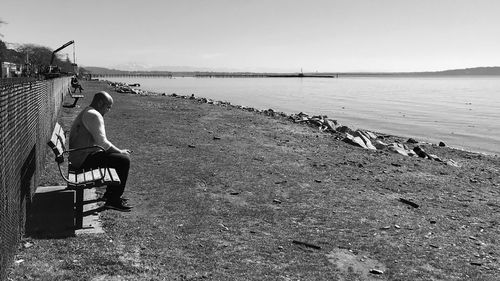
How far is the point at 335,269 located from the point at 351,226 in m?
1.59

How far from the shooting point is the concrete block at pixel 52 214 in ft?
17.6

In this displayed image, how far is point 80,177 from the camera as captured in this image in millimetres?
5754

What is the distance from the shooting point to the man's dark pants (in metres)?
→ 6.02

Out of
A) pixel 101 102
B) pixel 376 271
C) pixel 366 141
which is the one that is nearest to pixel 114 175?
pixel 101 102

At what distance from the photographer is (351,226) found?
657cm

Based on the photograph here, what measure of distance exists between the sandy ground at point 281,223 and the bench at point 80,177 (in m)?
0.41

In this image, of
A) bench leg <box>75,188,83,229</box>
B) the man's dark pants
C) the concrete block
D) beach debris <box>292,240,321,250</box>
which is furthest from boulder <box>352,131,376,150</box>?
the concrete block

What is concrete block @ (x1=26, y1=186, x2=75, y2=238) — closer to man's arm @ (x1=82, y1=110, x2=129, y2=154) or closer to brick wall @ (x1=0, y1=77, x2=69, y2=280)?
brick wall @ (x1=0, y1=77, x2=69, y2=280)

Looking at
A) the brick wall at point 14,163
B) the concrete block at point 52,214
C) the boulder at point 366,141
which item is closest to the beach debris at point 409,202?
the concrete block at point 52,214

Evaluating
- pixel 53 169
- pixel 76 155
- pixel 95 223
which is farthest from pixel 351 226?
pixel 53 169

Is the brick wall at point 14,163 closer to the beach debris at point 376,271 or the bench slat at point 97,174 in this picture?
the bench slat at point 97,174

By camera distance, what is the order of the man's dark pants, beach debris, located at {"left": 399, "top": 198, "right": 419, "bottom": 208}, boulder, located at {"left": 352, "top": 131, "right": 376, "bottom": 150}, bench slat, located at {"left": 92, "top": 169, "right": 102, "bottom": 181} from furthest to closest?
boulder, located at {"left": 352, "top": 131, "right": 376, "bottom": 150} < beach debris, located at {"left": 399, "top": 198, "right": 419, "bottom": 208} < the man's dark pants < bench slat, located at {"left": 92, "top": 169, "right": 102, "bottom": 181}

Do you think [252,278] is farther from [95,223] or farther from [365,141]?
[365,141]

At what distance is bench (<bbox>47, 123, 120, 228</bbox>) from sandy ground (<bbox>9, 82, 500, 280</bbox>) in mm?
413
